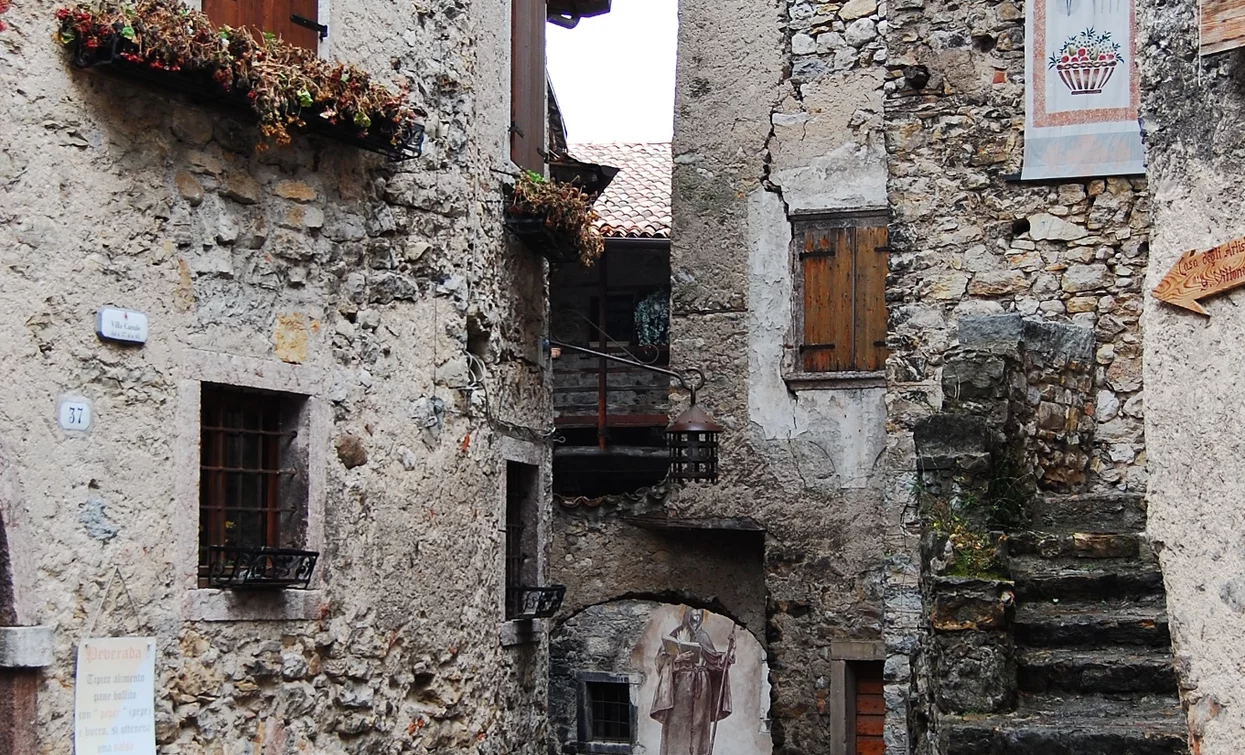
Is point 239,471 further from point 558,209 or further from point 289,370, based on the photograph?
point 558,209

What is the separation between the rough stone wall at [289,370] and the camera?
5504 millimetres

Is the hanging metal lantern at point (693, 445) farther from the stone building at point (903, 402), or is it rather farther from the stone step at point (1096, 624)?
the stone step at point (1096, 624)

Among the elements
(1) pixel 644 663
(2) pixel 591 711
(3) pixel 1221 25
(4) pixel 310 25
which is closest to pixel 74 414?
(4) pixel 310 25

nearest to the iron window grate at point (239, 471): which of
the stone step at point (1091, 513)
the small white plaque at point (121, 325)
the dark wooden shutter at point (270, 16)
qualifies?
the small white plaque at point (121, 325)

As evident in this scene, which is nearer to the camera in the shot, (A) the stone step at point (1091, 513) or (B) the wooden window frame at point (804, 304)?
(A) the stone step at point (1091, 513)

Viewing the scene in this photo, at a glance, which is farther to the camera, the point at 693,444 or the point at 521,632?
the point at 693,444

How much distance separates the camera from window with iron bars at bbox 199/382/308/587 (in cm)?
635

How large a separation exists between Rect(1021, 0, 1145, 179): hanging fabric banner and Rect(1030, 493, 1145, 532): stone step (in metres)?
2.52

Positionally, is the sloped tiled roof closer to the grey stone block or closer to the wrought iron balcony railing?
the wrought iron balcony railing

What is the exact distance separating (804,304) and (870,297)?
0.50 metres

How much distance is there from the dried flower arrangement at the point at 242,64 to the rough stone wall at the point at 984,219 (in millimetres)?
3279

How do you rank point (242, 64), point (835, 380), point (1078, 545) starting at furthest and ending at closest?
point (835, 380), point (1078, 545), point (242, 64)

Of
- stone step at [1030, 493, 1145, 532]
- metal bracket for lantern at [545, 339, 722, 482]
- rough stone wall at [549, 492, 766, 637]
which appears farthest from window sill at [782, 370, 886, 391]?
stone step at [1030, 493, 1145, 532]

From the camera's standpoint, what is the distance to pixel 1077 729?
4.94 m
